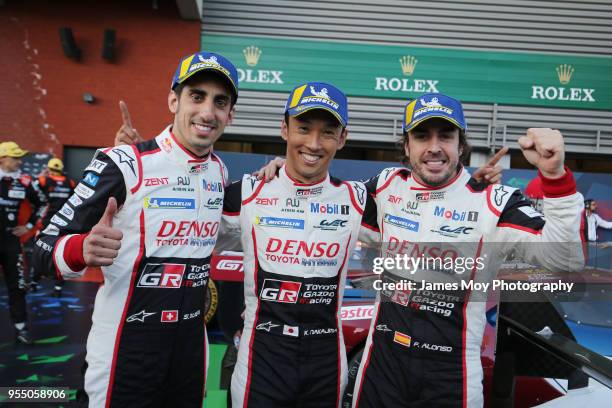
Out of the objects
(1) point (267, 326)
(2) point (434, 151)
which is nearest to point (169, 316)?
(1) point (267, 326)

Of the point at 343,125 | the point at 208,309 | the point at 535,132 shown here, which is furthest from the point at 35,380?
the point at 535,132

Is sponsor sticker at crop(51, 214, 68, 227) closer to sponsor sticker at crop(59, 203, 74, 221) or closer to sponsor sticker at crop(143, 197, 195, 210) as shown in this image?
sponsor sticker at crop(59, 203, 74, 221)

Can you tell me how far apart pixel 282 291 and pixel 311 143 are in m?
0.66

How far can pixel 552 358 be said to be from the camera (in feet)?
5.49

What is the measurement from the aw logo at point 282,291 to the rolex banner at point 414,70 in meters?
7.79

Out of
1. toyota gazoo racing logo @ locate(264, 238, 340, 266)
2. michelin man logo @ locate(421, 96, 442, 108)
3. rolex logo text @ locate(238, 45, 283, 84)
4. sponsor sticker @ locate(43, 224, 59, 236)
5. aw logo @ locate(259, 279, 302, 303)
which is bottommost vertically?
aw logo @ locate(259, 279, 302, 303)

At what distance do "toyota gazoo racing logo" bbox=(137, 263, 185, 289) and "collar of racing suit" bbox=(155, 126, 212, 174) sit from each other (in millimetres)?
423

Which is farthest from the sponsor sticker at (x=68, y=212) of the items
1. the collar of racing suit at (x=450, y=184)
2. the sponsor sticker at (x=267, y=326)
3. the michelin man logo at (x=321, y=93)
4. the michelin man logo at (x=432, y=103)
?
the michelin man logo at (x=432, y=103)

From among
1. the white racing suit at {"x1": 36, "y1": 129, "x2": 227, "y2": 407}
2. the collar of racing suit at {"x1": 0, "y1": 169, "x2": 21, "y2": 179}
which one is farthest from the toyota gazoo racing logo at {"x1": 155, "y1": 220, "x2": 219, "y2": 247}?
the collar of racing suit at {"x1": 0, "y1": 169, "x2": 21, "y2": 179}

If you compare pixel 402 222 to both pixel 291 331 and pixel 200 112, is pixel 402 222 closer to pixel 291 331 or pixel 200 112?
pixel 291 331

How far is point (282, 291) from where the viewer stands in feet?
5.95

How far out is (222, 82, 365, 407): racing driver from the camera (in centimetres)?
176

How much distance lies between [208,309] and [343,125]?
313 centimetres

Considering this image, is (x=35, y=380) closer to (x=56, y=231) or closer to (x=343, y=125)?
(x=56, y=231)
